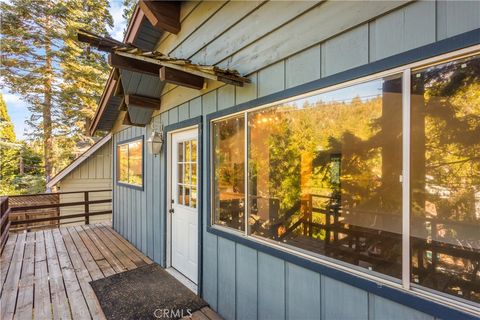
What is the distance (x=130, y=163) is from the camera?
5.21 metres

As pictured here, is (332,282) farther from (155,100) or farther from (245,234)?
(155,100)

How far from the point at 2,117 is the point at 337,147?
18603 millimetres

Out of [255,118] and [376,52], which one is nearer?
[376,52]

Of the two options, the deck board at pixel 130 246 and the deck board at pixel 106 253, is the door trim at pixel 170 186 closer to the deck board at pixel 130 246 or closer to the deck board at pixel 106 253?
the deck board at pixel 130 246

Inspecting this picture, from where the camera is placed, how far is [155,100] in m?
3.92

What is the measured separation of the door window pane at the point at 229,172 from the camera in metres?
2.44

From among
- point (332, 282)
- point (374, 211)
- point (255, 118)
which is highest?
point (255, 118)

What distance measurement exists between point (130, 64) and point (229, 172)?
1.53m

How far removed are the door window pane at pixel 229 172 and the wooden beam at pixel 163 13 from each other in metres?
1.70

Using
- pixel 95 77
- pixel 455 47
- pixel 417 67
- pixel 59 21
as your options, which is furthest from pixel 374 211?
pixel 59 21

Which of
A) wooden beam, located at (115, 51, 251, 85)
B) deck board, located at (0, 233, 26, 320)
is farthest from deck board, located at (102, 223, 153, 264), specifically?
wooden beam, located at (115, 51, 251, 85)

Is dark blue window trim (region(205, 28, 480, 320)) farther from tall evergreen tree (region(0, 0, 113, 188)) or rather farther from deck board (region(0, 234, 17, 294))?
tall evergreen tree (region(0, 0, 113, 188))

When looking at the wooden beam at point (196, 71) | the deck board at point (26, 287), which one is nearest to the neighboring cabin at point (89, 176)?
the deck board at point (26, 287)

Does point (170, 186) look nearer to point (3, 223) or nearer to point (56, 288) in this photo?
point (56, 288)
